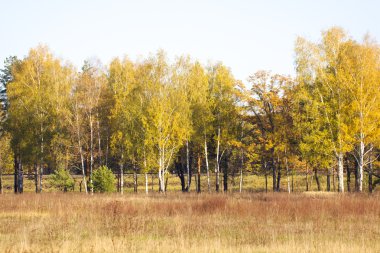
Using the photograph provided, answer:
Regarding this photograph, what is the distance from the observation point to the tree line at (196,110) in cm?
3047

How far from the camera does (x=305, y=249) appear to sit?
9.51m

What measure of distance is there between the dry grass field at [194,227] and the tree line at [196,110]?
43.6ft

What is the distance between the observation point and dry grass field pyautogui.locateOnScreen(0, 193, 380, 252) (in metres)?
10.1

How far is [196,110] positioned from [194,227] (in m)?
24.9

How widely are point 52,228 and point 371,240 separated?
9444 millimetres

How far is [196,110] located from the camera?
124 ft

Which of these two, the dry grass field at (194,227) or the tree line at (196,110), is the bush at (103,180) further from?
the dry grass field at (194,227)

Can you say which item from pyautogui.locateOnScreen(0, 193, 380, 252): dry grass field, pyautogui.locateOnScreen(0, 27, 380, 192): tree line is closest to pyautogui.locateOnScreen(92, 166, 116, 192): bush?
pyautogui.locateOnScreen(0, 27, 380, 192): tree line

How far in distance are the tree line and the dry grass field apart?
43.6ft

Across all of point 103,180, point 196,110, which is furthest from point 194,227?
point 196,110

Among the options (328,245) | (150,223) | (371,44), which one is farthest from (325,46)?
(328,245)

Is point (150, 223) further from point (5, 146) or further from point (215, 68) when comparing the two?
point (5, 146)

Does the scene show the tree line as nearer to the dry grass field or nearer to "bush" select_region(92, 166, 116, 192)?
"bush" select_region(92, 166, 116, 192)

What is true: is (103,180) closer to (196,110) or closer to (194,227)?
(196,110)
